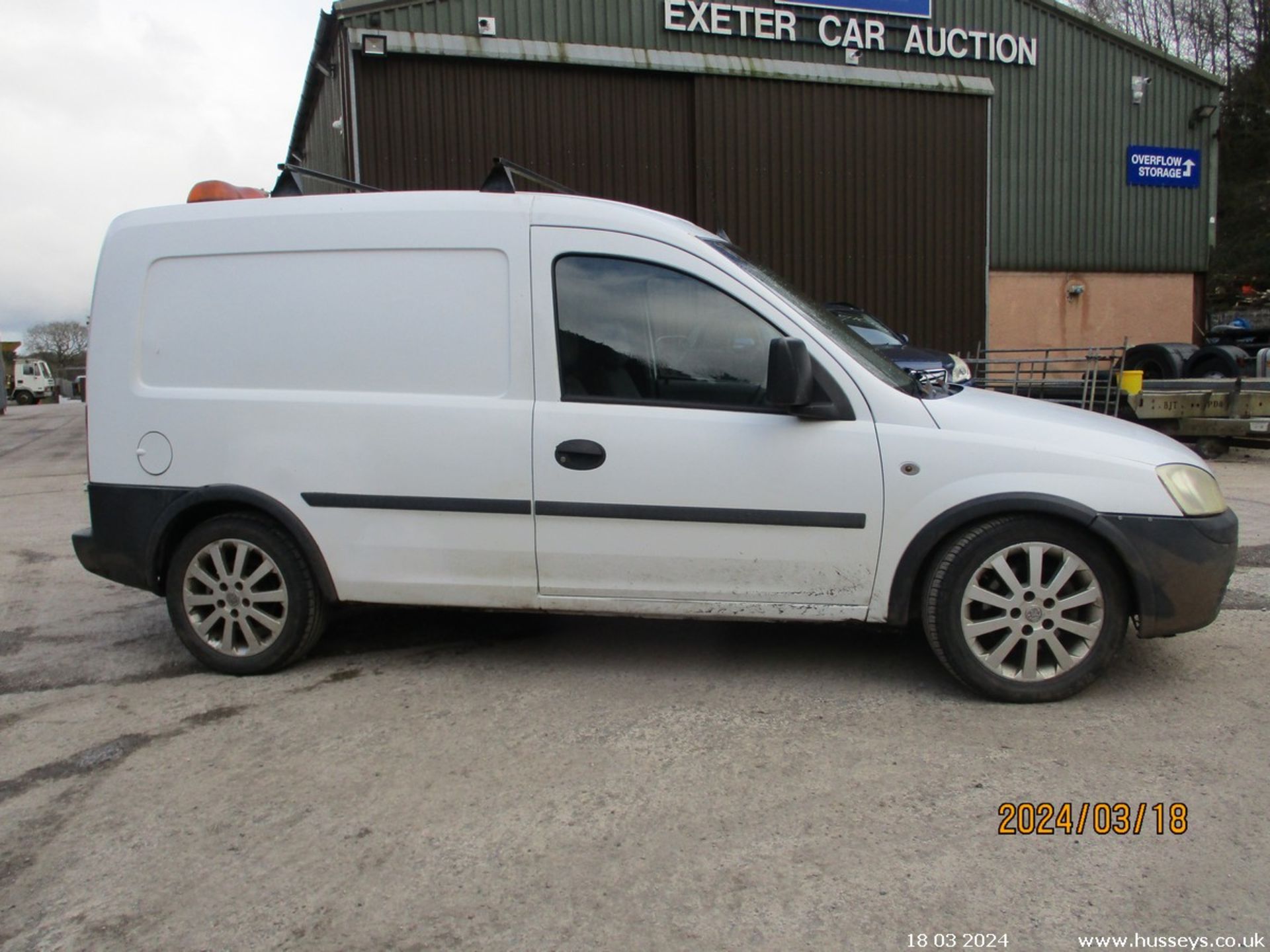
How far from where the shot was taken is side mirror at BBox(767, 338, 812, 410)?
3.41 meters

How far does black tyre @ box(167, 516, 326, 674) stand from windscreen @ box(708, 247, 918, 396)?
7.11 feet

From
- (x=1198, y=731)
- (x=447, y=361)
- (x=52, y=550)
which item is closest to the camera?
(x=1198, y=731)

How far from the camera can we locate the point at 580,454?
12.0 feet

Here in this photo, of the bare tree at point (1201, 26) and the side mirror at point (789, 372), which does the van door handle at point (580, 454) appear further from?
the bare tree at point (1201, 26)

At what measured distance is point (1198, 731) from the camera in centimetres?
326

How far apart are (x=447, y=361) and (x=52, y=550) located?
181 inches

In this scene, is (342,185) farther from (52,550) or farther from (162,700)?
(52,550)

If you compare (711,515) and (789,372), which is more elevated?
(789,372)

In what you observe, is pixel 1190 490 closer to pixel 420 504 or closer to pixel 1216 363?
pixel 420 504

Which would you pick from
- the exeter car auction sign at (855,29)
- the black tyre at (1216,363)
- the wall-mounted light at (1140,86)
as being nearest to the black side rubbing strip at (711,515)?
the black tyre at (1216,363)

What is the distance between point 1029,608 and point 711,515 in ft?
3.85

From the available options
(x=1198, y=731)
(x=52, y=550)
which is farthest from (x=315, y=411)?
(x=52, y=550)

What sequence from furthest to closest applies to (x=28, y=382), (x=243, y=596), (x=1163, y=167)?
1. (x=28, y=382)
2. (x=1163, y=167)
3. (x=243, y=596)

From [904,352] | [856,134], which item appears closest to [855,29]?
[856,134]
